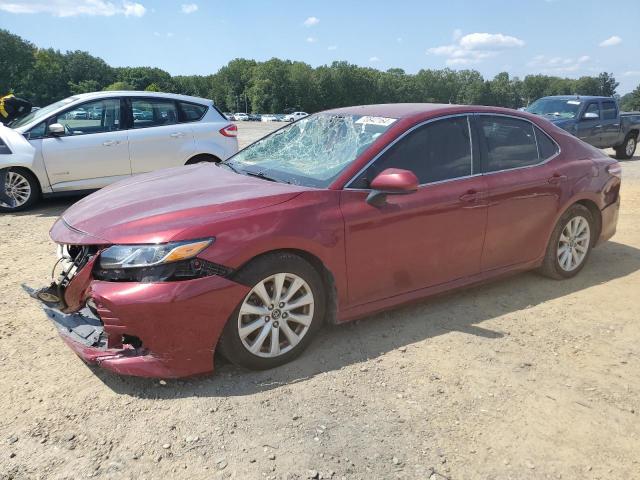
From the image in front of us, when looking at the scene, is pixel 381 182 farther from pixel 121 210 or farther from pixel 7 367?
pixel 7 367

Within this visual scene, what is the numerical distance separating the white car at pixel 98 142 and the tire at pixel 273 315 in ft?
18.8

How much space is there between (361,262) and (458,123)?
1454mm

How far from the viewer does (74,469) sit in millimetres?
2518

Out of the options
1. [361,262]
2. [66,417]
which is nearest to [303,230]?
[361,262]

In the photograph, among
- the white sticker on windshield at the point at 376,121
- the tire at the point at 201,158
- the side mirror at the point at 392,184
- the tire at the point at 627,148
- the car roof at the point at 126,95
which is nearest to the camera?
the side mirror at the point at 392,184

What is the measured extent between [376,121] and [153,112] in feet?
17.9

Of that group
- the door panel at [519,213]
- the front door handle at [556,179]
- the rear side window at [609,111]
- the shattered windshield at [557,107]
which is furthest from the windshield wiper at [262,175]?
the rear side window at [609,111]

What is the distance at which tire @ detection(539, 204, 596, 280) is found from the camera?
15.8ft

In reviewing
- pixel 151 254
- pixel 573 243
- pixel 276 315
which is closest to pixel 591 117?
pixel 573 243

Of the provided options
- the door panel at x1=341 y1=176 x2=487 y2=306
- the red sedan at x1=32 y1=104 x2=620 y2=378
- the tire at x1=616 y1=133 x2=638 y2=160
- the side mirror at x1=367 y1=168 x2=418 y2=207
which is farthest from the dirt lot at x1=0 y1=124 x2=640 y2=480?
the tire at x1=616 y1=133 x2=638 y2=160

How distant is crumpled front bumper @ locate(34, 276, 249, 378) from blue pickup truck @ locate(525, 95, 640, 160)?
1200 centimetres

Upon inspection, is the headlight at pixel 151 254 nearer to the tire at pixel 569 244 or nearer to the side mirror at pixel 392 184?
the side mirror at pixel 392 184

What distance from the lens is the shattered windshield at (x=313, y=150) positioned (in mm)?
3783

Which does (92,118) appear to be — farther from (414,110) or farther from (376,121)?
(414,110)
